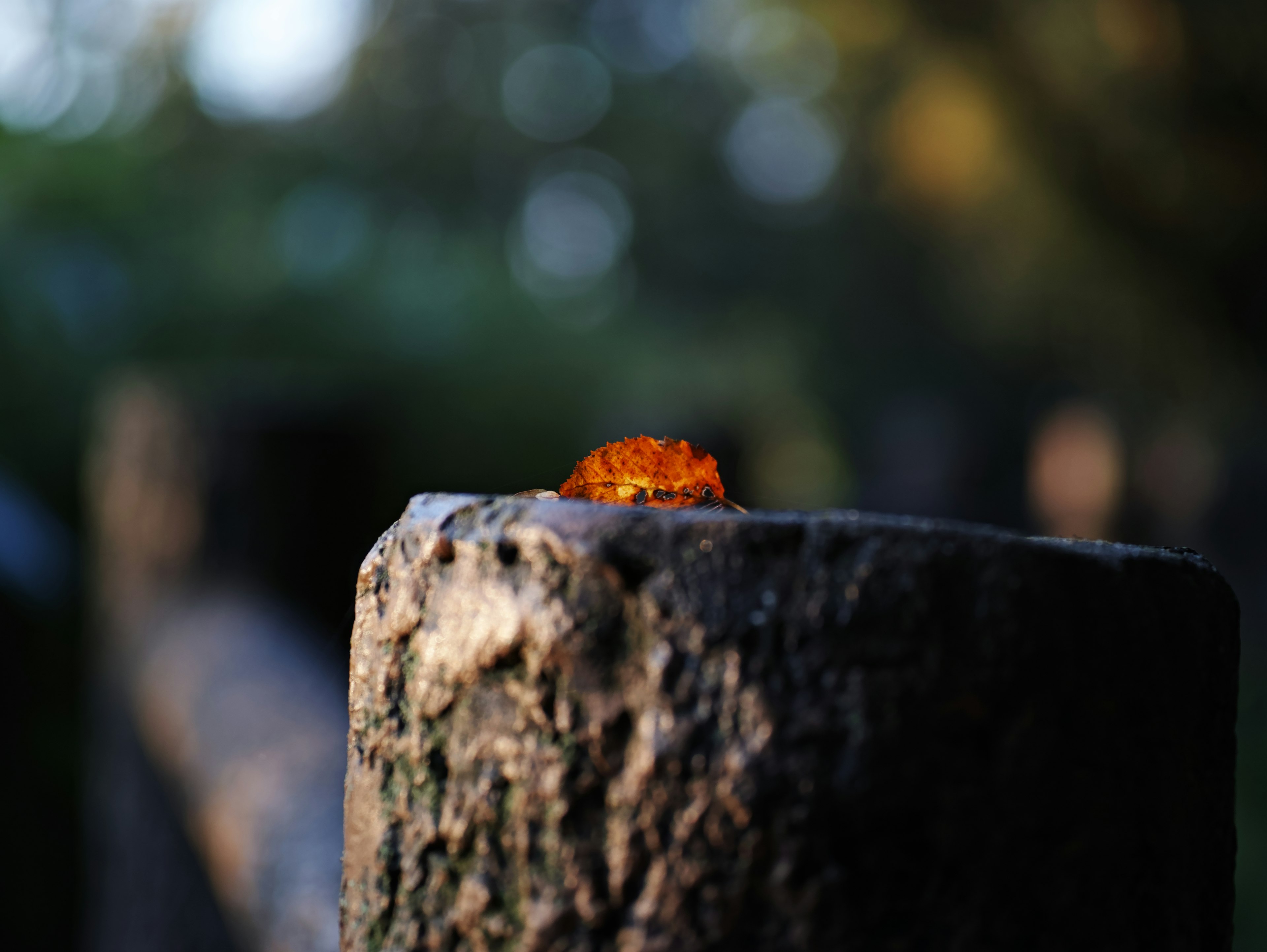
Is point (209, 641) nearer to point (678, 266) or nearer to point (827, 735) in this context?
point (827, 735)

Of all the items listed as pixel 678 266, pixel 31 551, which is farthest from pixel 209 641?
pixel 678 266

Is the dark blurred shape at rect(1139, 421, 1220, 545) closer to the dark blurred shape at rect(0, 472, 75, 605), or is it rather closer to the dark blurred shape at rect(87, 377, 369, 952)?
the dark blurred shape at rect(87, 377, 369, 952)

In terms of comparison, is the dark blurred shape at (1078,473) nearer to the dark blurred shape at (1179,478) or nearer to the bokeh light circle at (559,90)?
the dark blurred shape at (1179,478)

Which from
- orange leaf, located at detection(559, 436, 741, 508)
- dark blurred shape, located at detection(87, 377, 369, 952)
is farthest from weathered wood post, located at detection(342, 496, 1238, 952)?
dark blurred shape, located at detection(87, 377, 369, 952)

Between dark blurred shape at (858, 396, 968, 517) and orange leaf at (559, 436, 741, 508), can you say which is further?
dark blurred shape at (858, 396, 968, 517)

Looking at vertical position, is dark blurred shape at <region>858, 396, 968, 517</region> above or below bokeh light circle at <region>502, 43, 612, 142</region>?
below
